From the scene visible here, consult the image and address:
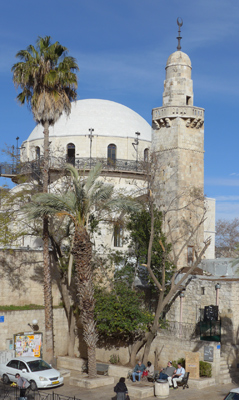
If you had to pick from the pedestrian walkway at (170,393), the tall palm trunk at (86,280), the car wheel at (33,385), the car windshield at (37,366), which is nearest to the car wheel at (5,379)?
the car windshield at (37,366)

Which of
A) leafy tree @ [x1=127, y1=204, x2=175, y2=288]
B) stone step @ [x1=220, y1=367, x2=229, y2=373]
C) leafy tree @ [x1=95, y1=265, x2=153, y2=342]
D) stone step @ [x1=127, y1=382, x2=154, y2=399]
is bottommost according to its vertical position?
stone step @ [x1=127, y1=382, x2=154, y2=399]

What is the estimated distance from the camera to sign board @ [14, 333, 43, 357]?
72.3 feet

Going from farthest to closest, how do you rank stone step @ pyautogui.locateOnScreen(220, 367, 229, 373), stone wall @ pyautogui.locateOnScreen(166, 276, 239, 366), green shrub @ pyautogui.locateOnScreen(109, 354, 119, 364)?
1. green shrub @ pyautogui.locateOnScreen(109, 354, 119, 364)
2. stone wall @ pyautogui.locateOnScreen(166, 276, 239, 366)
3. stone step @ pyautogui.locateOnScreen(220, 367, 229, 373)

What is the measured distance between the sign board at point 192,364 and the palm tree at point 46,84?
5.93 metres

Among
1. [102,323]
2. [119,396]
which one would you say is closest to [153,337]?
[102,323]

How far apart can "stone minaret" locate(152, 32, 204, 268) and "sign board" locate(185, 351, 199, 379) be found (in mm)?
8234

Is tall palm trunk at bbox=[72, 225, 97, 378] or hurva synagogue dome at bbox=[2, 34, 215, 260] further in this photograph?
hurva synagogue dome at bbox=[2, 34, 215, 260]

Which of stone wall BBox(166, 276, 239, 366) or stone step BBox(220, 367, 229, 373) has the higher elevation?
stone wall BBox(166, 276, 239, 366)

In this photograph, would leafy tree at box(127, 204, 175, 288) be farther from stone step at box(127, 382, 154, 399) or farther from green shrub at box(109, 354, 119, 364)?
stone step at box(127, 382, 154, 399)

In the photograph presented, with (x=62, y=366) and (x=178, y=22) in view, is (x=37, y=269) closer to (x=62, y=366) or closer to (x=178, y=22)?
(x=62, y=366)

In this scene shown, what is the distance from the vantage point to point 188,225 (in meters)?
28.5

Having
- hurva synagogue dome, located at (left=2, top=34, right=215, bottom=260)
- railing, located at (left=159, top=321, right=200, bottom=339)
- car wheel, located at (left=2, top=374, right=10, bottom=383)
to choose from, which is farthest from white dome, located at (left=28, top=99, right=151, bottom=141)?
car wheel, located at (left=2, top=374, right=10, bottom=383)

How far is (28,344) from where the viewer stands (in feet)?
73.7

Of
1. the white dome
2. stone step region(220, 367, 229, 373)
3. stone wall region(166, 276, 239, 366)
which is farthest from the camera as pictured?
the white dome
